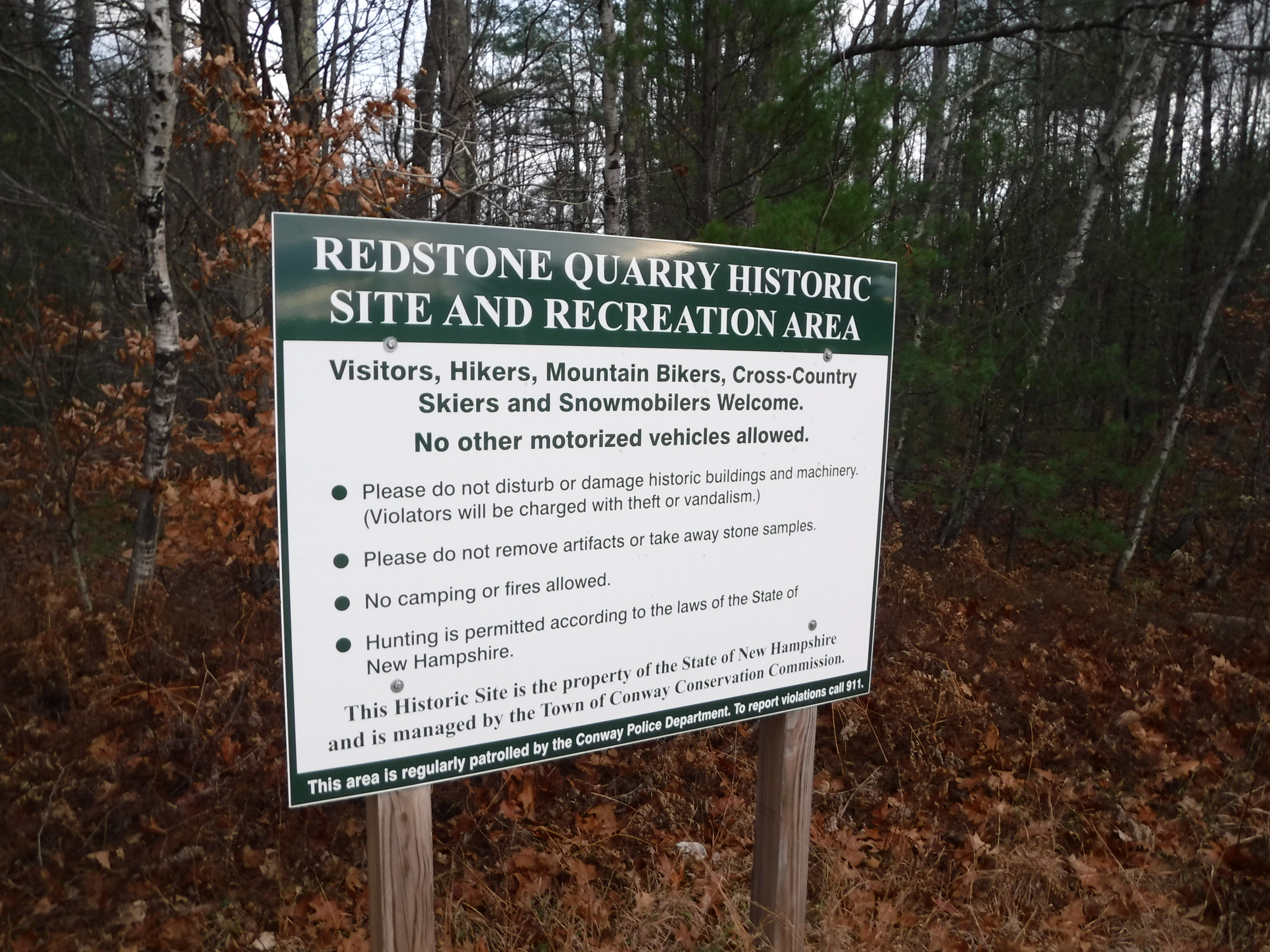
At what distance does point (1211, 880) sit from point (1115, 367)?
23.9ft

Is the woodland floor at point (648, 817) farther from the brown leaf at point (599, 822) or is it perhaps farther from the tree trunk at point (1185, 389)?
the tree trunk at point (1185, 389)

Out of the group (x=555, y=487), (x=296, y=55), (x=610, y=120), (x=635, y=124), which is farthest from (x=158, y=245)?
(x=635, y=124)

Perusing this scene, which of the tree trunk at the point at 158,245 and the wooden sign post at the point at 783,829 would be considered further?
the tree trunk at the point at 158,245

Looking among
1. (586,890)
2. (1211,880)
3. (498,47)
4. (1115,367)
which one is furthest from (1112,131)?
(586,890)

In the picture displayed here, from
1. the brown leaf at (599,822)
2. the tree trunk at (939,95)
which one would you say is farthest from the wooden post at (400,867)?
the tree trunk at (939,95)

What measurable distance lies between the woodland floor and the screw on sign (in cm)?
110

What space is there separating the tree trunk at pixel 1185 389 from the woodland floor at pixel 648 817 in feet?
14.6

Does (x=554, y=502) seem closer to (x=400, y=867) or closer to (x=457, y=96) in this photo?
(x=400, y=867)

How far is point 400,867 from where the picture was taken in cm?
203

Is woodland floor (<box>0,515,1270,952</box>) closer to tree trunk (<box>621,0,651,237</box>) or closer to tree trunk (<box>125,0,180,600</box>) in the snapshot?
tree trunk (<box>125,0,180,600</box>)

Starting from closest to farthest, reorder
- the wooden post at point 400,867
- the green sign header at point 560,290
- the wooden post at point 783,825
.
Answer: the green sign header at point 560,290, the wooden post at point 400,867, the wooden post at point 783,825

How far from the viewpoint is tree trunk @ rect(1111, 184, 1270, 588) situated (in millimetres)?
9469

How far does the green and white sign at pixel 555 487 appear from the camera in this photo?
1.80 meters

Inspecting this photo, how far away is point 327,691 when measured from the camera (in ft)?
6.05
